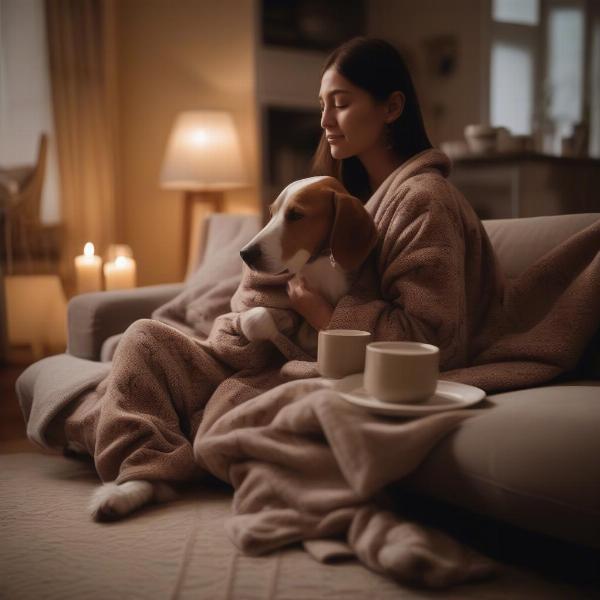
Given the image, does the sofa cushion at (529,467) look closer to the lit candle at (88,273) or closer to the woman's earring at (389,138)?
the woman's earring at (389,138)

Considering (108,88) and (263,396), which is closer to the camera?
(263,396)

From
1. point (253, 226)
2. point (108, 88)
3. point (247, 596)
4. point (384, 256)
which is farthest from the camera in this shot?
point (108, 88)

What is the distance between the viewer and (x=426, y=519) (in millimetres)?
1429

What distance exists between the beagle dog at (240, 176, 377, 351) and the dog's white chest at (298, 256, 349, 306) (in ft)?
0.08

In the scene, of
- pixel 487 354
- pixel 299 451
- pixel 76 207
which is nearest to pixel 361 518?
pixel 299 451

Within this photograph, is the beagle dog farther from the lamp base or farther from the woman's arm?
the lamp base

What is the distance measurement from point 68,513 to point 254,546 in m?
0.48

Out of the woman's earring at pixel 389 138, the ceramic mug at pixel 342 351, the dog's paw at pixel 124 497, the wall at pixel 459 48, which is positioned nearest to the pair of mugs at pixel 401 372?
the ceramic mug at pixel 342 351

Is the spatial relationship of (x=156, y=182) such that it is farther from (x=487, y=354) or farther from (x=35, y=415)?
(x=487, y=354)

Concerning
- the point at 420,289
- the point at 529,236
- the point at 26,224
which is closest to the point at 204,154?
the point at 26,224

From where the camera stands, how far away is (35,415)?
184 cm

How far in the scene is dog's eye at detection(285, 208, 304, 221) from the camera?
153 cm

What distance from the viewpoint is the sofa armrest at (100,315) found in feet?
7.24

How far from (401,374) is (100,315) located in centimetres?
122
